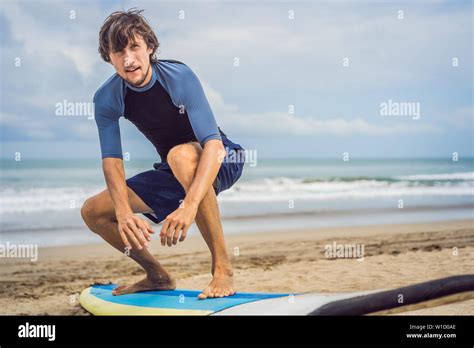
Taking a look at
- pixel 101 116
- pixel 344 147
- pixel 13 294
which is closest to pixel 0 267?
pixel 13 294

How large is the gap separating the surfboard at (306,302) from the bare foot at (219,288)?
0.04 m

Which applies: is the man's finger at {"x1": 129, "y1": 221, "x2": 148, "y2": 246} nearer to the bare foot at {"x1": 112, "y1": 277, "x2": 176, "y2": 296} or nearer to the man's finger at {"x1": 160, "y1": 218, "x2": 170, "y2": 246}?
the man's finger at {"x1": 160, "y1": 218, "x2": 170, "y2": 246}

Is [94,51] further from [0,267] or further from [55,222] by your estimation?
[55,222]

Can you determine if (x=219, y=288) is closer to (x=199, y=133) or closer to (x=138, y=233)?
(x=138, y=233)

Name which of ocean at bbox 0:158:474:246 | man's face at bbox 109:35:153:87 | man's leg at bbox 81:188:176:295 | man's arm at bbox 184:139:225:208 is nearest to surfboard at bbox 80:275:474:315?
man's leg at bbox 81:188:176:295

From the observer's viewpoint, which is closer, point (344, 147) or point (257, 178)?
point (257, 178)

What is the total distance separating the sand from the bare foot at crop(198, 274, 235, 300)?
0.80 m

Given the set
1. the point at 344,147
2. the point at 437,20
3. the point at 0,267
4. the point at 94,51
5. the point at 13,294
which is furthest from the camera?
the point at 344,147

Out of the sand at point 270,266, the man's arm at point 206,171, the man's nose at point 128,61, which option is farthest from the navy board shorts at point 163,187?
the sand at point 270,266

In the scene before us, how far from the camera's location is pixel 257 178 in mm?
10695

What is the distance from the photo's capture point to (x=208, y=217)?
3.55 m

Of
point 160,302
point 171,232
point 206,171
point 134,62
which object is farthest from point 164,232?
point 134,62
